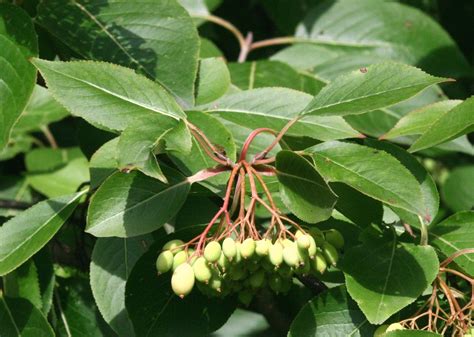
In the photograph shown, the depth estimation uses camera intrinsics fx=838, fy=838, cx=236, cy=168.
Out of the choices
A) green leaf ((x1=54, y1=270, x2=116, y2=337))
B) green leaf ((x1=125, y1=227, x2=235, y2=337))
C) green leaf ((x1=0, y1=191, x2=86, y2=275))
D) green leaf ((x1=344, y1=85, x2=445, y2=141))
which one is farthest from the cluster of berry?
green leaf ((x1=344, y1=85, x2=445, y2=141))

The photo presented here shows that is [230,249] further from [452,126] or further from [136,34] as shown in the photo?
[136,34]

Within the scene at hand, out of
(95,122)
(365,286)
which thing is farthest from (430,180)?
(95,122)

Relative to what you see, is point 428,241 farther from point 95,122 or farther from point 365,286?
point 95,122

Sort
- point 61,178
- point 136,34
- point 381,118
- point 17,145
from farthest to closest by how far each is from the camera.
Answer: point 17,145 < point 61,178 < point 381,118 < point 136,34

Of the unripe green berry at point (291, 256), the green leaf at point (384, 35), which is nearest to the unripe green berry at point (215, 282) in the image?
the unripe green berry at point (291, 256)

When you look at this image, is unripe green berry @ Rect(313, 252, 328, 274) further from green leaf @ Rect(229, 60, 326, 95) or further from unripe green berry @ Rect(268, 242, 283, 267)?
green leaf @ Rect(229, 60, 326, 95)

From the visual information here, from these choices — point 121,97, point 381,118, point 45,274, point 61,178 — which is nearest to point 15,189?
point 61,178
